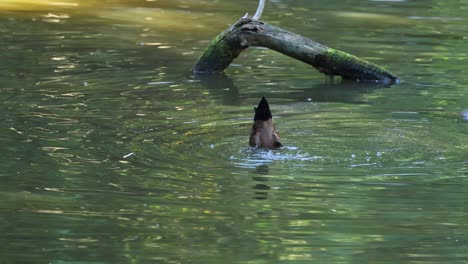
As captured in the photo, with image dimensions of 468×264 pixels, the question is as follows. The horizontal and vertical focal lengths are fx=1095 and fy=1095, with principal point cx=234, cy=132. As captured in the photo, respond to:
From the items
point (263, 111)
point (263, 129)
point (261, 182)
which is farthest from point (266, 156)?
point (261, 182)

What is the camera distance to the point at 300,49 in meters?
12.5

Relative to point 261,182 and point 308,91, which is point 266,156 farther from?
point 308,91

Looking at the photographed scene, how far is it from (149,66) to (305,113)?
3258mm

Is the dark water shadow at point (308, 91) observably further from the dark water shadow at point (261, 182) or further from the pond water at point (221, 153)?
the dark water shadow at point (261, 182)

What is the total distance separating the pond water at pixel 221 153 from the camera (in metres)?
6.67

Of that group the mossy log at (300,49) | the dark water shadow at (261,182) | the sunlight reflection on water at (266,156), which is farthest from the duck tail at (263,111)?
the mossy log at (300,49)

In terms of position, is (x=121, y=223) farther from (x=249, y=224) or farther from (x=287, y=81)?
(x=287, y=81)

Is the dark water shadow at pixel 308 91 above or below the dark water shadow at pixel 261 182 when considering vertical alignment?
above

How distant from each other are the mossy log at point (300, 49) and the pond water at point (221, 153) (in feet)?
0.83

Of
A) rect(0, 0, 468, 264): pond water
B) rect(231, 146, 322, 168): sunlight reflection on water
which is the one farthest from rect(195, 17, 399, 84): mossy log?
rect(231, 146, 322, 168): sunlight reflection on water

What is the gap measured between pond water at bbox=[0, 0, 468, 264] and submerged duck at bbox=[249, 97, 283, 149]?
10 centimetres

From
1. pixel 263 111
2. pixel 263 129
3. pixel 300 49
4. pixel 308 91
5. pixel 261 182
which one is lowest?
pixel 261 182

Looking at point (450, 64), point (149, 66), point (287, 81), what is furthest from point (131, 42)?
point (450, 64)

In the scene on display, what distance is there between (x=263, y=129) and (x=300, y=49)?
392 centimetres
